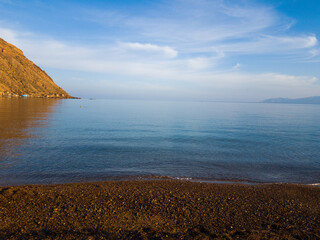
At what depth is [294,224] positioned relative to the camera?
765 centimetres

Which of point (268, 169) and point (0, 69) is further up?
point (0, 69)

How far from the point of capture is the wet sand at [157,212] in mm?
6734

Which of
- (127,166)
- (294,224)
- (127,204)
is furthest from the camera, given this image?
(127,166)

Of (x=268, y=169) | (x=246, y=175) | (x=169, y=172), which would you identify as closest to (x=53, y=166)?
(x=169, y=172)

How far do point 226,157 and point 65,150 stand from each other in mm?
15161

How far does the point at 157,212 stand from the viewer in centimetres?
820

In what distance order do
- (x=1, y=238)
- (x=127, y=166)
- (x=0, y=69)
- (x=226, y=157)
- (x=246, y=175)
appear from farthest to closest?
(x=0, y=69), (x=226, y=157), (x=127, y=166), (x=246, y=175), (x=1, y=238)

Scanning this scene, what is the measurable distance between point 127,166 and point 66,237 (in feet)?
30.4

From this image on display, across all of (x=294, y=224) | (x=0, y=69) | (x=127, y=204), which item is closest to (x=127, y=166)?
Result: (x=127, y=204)

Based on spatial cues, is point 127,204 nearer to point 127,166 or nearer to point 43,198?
point 43,198

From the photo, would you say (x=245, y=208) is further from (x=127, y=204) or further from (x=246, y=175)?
(x=246, y=175)

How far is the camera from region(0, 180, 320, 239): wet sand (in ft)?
22.1

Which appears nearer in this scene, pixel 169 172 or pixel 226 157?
pixel 169 172

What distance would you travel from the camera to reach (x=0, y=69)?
17025 cm
